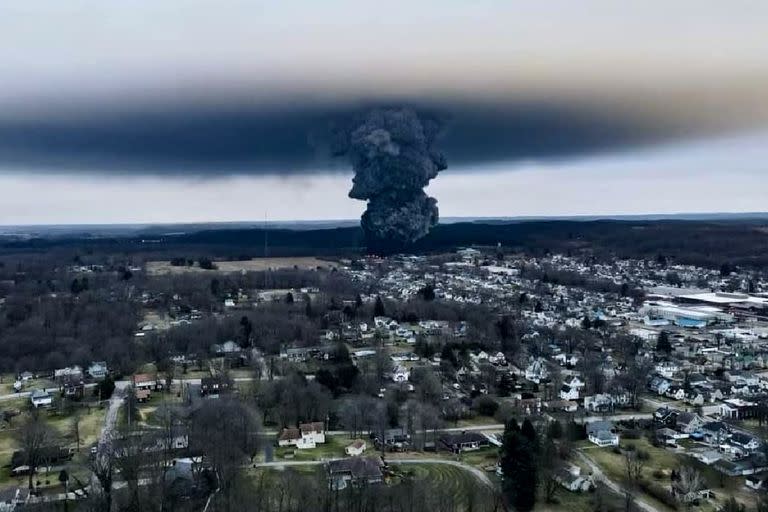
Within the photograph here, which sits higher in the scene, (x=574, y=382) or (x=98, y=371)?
(x=574, y=382)

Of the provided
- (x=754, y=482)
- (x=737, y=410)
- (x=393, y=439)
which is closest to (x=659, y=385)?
(x=737, y=410)

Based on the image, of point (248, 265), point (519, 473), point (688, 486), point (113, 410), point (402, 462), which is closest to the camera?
point (519, 473)

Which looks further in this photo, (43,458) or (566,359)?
(566,359)

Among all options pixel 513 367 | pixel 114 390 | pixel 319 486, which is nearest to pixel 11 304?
pixel 114 390

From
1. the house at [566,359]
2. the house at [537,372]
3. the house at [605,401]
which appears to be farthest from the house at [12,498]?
the house at [566,359]

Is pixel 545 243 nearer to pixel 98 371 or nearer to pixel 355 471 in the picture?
pixel 98 371

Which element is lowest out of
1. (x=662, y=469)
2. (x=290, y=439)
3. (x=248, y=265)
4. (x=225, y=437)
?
(x=662, y=469)

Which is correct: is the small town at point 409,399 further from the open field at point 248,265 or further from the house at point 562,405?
the open field at point 248,265

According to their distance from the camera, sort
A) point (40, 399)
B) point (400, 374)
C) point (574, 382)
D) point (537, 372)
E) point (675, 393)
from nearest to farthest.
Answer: point (40, 399)
point (675, 393)
point (574, 382)
point (400, 374)
point (537, 372)
